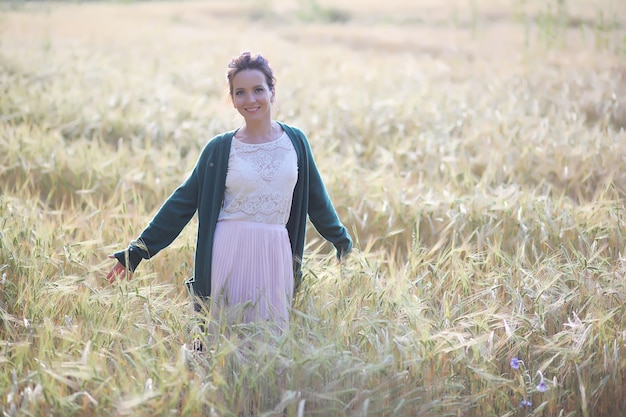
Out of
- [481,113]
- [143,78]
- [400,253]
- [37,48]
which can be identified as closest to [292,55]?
[143,78]

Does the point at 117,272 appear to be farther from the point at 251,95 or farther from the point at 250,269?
the point at 251,95

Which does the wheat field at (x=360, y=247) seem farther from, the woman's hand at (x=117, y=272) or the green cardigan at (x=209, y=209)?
the green cardigan at (x=209, y=209)

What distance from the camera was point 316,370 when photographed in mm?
2352

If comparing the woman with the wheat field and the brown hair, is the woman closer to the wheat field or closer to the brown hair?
the brown hair

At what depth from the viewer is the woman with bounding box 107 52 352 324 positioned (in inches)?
104

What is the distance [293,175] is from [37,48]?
7.31 m

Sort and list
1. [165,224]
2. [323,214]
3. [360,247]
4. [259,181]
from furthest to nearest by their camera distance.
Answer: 1. [360,247]
2. [323,214]
3. [165,224]
4. [259,181]

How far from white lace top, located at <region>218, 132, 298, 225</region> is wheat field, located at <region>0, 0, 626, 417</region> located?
0.30m

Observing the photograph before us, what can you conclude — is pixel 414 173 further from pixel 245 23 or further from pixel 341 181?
pixel 245 23

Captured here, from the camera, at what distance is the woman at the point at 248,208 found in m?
2.65

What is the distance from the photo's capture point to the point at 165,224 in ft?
9.07

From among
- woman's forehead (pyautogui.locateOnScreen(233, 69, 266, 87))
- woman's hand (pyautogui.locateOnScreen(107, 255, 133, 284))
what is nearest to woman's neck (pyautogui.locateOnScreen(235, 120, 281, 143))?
woman's forehead (pyautogui.locateOnScreen(233, 69, 266, 87))

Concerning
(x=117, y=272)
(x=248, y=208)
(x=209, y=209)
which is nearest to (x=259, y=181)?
(x=248, y=208)

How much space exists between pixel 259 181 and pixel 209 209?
220mm
